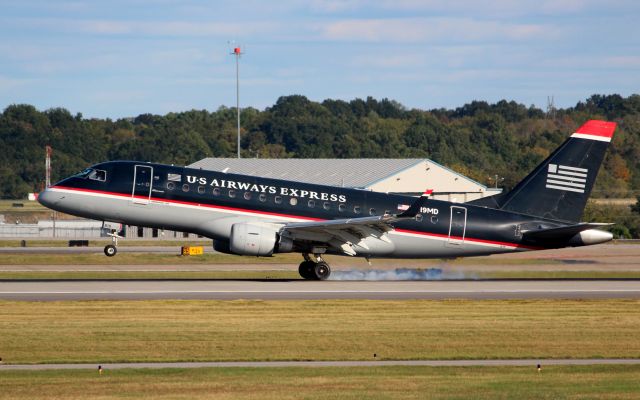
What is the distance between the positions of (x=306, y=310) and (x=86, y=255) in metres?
33.8

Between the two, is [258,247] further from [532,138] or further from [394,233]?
[532,138]

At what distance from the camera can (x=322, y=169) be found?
100125 mm

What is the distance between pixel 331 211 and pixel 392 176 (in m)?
48.7

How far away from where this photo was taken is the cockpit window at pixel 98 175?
140ft

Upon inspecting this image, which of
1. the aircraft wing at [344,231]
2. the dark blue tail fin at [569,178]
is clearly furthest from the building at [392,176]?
the aircraft wing at [344,231]

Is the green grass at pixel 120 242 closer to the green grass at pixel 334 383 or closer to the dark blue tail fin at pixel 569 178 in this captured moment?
the dark blue tail fin at pixel 569 178

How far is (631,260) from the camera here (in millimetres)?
60875

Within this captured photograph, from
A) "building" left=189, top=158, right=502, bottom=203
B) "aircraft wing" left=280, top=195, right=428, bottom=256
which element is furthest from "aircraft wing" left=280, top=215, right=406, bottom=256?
"building" left=189, top=158, right=502, bottom=203

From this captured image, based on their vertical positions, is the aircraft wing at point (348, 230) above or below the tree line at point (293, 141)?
below

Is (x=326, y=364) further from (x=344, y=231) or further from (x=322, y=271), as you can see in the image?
(x=322, y=271)

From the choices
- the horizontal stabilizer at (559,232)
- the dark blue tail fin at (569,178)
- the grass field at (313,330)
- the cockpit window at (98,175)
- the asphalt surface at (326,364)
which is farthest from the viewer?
the dark blue tail fin at (569,178)

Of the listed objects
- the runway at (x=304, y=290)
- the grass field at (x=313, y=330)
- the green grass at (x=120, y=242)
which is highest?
the grass field at (x=313, y=330)

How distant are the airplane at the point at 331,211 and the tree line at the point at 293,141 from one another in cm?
9916

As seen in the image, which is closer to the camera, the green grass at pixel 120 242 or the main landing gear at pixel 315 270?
the main landing gear at pixel 315 270
